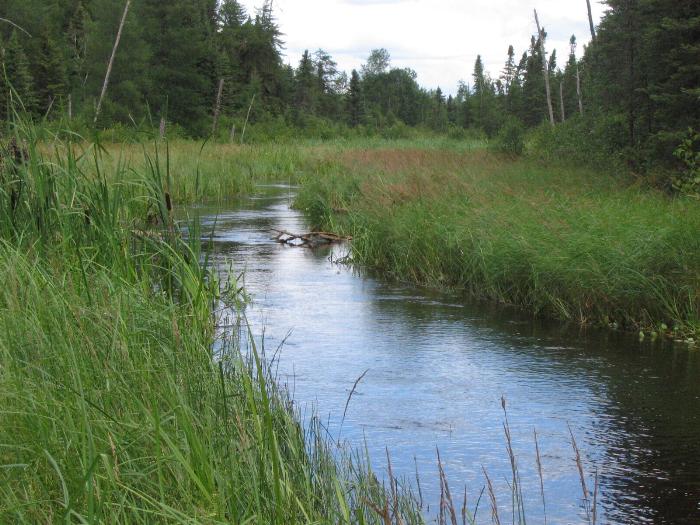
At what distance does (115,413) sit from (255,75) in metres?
50.4

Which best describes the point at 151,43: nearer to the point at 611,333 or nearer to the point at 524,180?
the point at 524,180

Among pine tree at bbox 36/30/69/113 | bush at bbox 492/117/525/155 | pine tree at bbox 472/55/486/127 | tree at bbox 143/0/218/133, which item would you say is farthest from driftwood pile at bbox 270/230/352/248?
pine tree at bbox 472/55/486/127

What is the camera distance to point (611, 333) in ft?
27.4

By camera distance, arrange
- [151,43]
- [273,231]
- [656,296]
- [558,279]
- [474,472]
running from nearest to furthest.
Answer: [474,472]
[656,296]
[558,279]
[273,231]
[151,43]

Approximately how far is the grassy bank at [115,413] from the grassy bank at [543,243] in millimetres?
4342

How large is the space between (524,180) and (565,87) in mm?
50915

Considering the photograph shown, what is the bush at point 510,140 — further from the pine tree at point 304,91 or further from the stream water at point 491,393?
the pine tree at point 304,91

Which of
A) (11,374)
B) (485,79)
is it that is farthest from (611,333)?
(485,79)

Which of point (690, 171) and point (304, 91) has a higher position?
point (304, 91)

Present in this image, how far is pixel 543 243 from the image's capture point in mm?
9172

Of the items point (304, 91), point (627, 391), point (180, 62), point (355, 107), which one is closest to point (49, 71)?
point (180, 62)

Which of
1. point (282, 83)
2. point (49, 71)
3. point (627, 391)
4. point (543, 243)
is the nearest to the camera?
point (627, 391)

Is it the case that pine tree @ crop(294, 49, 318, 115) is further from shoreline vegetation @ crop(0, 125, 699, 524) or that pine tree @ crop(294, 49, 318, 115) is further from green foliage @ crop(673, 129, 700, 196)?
shoreline vegetation @ crop(0, 125, 699, 524)

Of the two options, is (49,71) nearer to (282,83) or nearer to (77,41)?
(77,41)
